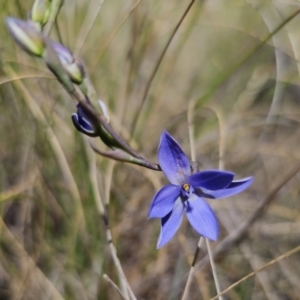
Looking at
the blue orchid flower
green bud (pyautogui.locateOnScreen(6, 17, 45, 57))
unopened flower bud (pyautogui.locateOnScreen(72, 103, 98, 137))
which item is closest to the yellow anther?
the blue orchid flower

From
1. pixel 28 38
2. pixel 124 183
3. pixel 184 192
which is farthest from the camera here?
pixel 124 183

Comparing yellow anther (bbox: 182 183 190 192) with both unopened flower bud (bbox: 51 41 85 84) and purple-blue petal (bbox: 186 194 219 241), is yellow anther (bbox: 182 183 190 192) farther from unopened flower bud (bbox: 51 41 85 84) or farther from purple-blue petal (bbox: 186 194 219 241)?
unopened flower bud (bbox: 51 41 85 84)

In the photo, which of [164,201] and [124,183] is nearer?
[164,201]

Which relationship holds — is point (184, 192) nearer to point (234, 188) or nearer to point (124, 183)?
point (234, 188)

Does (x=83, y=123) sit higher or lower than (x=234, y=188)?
higher

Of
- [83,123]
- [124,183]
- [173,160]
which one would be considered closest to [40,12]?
[83,123]

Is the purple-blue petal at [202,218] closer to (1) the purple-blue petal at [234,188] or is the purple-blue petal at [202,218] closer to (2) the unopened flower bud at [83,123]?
(1) the purple-blue petal at [234,188]

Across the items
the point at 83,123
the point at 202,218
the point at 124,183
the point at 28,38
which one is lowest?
the point at 124,183
